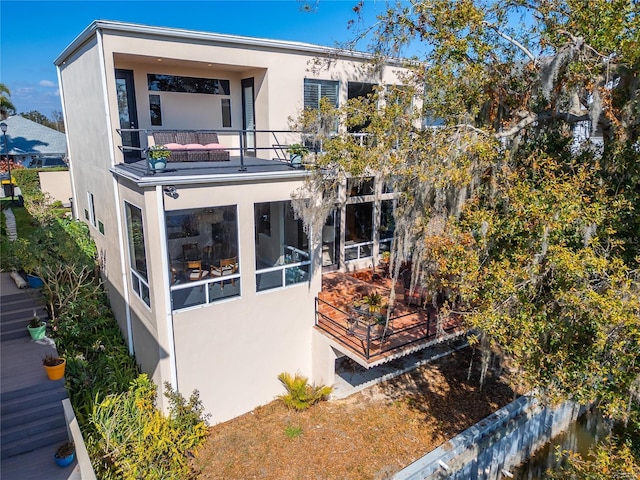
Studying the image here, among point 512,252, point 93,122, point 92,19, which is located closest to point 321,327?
point 512,252

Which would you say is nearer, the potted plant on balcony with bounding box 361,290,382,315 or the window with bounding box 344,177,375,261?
the potted plant on balcony with bounding box 361,290,382,315

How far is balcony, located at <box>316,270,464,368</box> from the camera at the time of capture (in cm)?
891

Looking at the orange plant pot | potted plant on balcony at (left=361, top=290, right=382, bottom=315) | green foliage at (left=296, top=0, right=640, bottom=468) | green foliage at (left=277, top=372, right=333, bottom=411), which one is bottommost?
green foliage at (left=277, top=372, right=333, bottom=411)

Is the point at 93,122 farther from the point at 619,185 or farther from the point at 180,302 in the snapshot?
the point at 619,185

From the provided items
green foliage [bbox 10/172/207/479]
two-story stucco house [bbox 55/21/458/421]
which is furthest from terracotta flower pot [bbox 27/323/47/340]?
two-story stucco house [bbox 55/21/458/421]

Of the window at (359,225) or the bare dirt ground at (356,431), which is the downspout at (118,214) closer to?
the bare dirt ground at (356,431)

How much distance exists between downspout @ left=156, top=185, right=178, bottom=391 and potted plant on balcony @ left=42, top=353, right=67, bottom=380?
8.44ft

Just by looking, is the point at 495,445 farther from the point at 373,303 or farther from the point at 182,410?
the point at 182,410

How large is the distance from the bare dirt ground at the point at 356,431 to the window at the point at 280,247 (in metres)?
3.07

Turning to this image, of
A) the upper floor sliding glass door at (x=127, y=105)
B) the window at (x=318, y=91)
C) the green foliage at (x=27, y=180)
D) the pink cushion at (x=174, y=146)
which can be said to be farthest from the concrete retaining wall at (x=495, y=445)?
the green foliage at (x=27, y=180)

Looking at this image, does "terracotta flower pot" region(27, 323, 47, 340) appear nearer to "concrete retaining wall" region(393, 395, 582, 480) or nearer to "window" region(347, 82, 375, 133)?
"concrete retaining wall" region(393, 395, 582, 480)

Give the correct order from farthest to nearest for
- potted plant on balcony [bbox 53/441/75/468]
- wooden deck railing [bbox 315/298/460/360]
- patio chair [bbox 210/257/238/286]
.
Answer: wooden deck railing [bbox 315/298/460/360] → patio chair [bbox 210/257/238/286] → potted plant on balcony [bbox 53/441/75/468]

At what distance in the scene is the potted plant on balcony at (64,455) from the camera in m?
6.91

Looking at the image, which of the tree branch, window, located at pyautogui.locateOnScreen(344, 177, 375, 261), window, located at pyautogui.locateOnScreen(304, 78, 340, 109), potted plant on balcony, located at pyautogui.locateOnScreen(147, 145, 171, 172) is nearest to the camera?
potted plant on balcony, located at pyautogui.locateOnScreen(147, 145, 171, 172)
